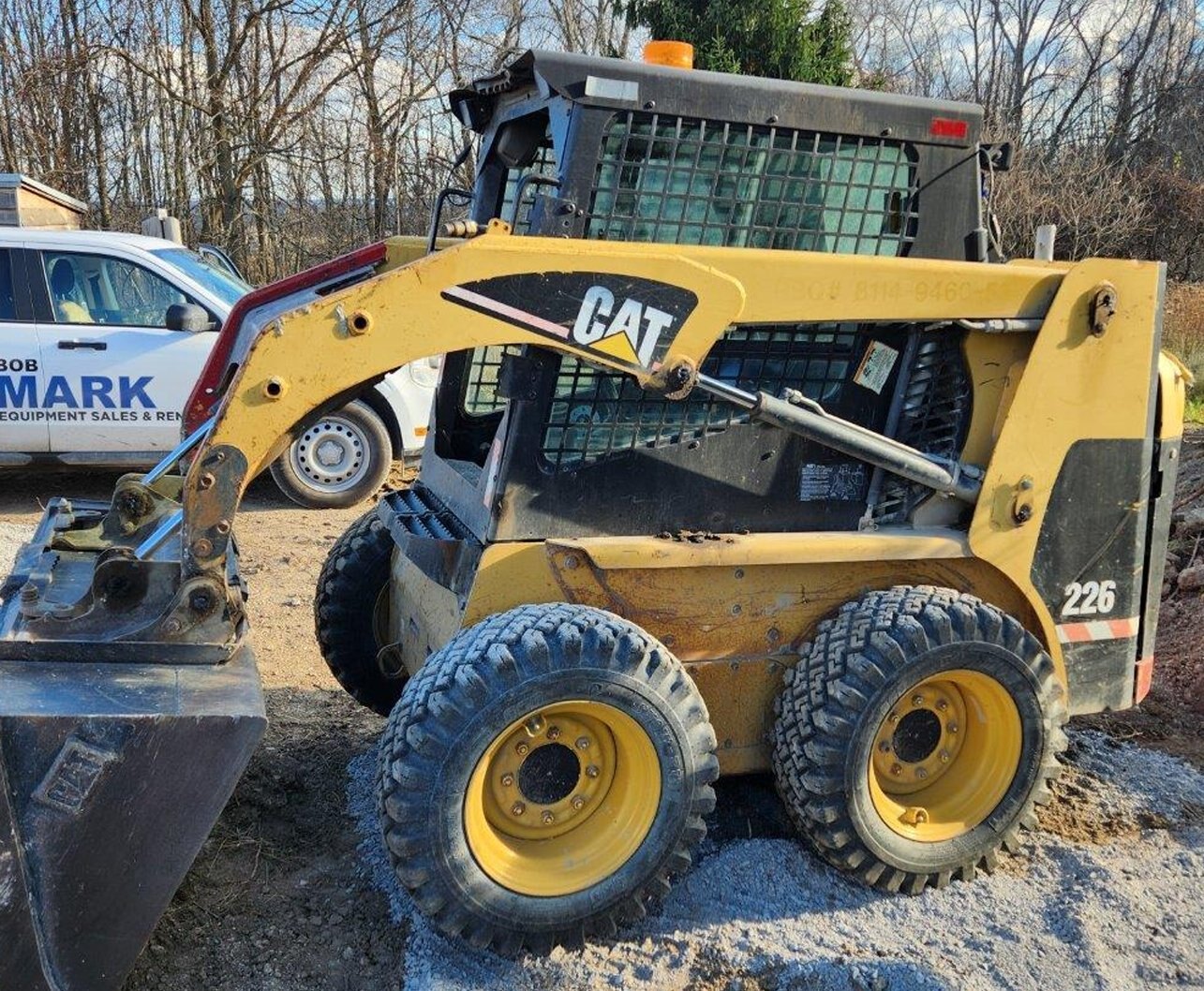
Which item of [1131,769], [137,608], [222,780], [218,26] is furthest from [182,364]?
[218,26]

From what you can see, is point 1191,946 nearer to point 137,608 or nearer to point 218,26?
point 137,608

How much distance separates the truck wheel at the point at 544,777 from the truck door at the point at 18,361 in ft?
19.1

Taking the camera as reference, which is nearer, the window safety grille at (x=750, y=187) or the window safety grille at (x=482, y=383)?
the window safety grille at (x=750, y=187)

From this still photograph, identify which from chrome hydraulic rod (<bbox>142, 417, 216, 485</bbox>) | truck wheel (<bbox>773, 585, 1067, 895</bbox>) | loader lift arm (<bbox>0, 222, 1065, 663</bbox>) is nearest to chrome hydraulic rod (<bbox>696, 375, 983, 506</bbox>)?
loader lift arm (<bbox>0, 222, 1065, 663</bbox>)

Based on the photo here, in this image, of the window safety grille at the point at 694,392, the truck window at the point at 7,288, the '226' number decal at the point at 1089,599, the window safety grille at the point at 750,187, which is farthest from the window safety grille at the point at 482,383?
the truck window at the point at 7,288

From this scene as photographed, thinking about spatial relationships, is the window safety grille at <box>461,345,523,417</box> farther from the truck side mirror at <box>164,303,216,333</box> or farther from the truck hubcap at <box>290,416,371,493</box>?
the truck hubcap at <box>290,416,371,493</box>

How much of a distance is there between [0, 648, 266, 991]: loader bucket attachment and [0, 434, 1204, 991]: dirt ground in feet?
1.18

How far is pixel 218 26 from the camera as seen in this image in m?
16.0

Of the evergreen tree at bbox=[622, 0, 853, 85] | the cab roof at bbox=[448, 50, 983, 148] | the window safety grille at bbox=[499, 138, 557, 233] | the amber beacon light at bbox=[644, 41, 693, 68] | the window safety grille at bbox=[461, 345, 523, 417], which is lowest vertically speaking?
the window safety grille at bbox=[461, 345, 523, 417]

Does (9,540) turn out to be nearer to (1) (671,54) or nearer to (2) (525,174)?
(2) (525,174)

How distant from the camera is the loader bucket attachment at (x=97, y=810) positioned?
8.26 ft

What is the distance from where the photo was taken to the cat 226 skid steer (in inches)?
110

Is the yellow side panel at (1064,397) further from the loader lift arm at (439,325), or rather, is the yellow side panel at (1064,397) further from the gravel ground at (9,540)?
the gravel ground at (9,540)

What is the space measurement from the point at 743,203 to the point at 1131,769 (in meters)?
2.66
